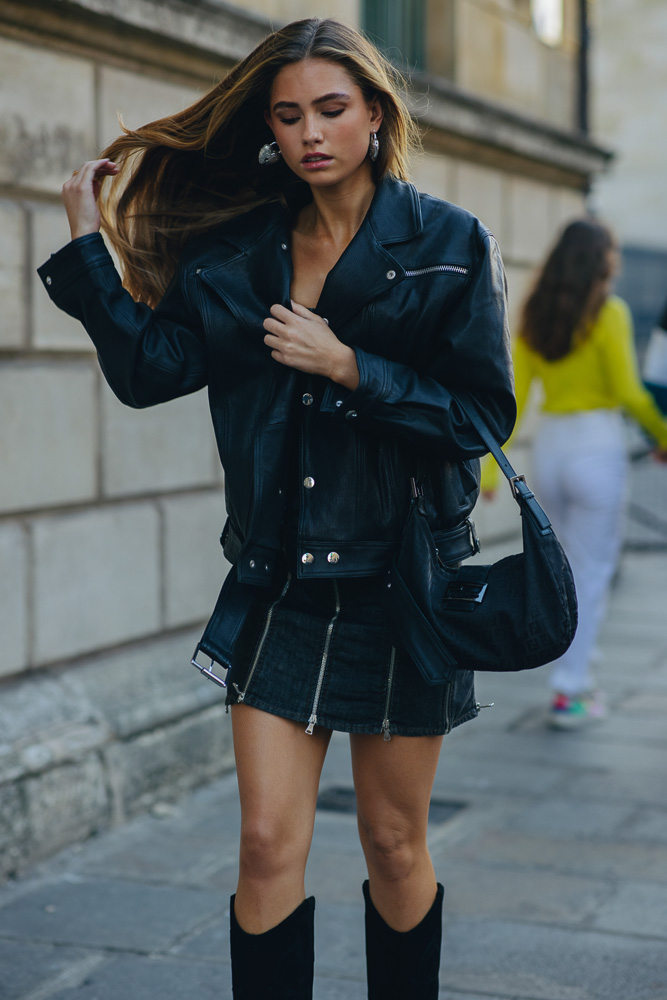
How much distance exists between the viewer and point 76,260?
8.28ft

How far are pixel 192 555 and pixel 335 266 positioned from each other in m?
3.01

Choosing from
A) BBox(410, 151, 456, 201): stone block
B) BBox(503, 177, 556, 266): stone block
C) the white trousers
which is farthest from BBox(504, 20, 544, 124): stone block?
the white trousers

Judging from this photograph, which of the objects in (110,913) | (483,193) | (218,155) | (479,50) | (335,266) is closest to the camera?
(335,266)

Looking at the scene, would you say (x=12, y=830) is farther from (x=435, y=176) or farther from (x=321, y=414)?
(x=435, y=176)

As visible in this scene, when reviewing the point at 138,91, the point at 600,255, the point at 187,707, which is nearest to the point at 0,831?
the point at 187,707

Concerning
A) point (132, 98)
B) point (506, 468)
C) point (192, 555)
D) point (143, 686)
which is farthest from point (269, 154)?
point (192, 555)

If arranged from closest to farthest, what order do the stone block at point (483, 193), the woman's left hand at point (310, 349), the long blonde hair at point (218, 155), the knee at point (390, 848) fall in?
the woman's left hand at point (310, 349) < the long blonde hair at point (218, 155) < the knee at point (390, 848) < the stone block at point (483, 193)

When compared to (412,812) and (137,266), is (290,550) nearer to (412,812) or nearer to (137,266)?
(412,812)

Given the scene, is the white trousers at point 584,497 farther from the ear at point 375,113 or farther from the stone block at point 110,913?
the ear at point 375,113

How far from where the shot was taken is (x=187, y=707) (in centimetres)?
490

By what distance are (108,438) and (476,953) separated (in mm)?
2312

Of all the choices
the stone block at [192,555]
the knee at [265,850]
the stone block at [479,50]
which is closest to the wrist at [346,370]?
the knee at [265,850]

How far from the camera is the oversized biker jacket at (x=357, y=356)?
246 cm

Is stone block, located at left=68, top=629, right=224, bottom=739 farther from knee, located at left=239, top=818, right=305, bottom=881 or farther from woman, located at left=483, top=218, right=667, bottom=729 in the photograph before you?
knee, located at left=239, top=818, right=305, bottom=881
